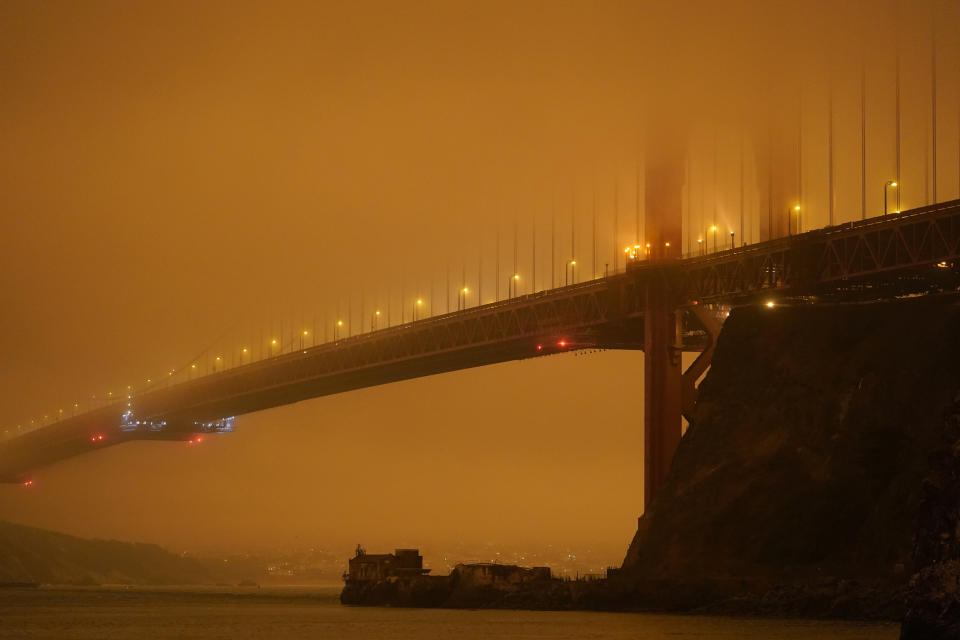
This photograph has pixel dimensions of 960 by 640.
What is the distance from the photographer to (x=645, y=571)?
213 ft

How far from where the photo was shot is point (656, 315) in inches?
2899

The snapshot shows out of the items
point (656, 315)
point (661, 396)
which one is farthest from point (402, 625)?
point (656, 315)

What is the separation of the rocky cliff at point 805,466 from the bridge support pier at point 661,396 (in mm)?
3866

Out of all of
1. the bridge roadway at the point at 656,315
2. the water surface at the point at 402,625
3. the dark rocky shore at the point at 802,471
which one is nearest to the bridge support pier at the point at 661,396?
the bridge roadway at the point at 656,315

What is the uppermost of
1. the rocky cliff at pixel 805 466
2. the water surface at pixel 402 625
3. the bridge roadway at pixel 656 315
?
the bridge roadway at pixel 656 315

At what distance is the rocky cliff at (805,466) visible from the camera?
57.6m

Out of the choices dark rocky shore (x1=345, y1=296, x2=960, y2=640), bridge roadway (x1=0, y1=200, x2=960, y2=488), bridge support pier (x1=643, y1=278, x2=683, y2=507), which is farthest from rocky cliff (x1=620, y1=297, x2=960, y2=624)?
bridge support pier (x1=643, y1=278, x2=683, y2=507)

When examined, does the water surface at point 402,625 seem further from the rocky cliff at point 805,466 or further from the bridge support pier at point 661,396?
the bridge support pier at point 661,396

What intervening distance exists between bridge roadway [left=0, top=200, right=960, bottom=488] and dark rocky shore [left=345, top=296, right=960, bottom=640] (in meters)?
1.88

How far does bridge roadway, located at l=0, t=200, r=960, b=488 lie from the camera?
62719 millimetres

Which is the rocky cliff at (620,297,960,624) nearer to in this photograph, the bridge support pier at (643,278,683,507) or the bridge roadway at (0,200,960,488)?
the bridge roadway at (0,200,960,488)

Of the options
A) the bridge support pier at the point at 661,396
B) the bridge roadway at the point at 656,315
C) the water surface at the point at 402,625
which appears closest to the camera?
the water surface at the point at 402,625

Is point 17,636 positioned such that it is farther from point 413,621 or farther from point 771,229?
point 771,229

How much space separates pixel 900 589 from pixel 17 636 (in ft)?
108
